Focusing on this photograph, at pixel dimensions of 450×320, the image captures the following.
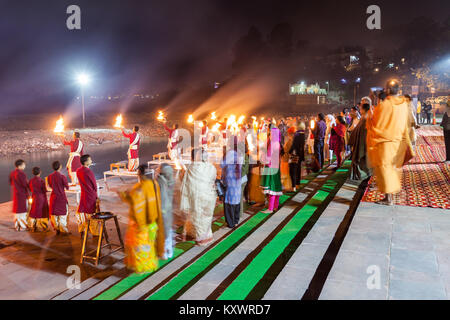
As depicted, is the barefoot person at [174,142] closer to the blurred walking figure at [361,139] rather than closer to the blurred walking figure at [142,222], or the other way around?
the blurred walking figure at [361,139]

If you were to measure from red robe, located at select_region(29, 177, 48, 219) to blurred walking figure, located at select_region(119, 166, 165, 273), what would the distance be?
3156mm

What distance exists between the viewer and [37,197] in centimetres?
647

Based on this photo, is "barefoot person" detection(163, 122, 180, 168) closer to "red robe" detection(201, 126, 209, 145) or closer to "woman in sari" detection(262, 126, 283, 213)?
"red robe" detection(201, 126, 209, 145)

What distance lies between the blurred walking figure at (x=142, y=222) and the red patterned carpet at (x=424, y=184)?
13.8 ft

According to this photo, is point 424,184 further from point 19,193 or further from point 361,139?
point 19,193

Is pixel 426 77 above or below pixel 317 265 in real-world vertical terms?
above

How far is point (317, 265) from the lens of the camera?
13.2ft

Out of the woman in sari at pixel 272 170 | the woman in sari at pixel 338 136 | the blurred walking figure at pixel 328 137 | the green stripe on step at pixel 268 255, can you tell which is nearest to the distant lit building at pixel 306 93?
the blurred walking figure at pixel 328 137

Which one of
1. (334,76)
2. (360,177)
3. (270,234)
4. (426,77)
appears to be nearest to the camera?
(270,234)

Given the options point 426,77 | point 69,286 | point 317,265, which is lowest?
point 69,286
